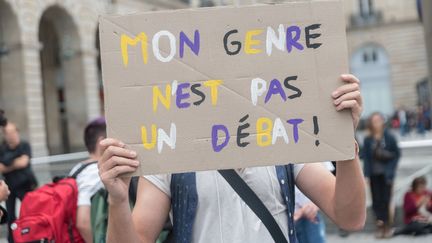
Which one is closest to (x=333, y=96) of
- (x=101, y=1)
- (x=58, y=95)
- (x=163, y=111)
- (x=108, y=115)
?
(x=163, y=111)

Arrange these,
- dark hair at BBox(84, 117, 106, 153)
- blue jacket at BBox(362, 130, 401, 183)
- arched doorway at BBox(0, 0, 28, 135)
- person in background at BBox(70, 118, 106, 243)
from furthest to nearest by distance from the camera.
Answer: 1. arched doorway at BBox(0, 0, 28, 135)
2. blue jacket at BBox(362, 130, 401, 183)
3. dark hair at BBox(84, 117, 106, 153)
4. person in background at BBox(70, 118, 106, 243)

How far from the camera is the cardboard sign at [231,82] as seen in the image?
2.11m

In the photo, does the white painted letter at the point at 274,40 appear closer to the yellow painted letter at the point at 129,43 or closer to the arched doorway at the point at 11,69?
the yellow painted letter at the point at 129,43

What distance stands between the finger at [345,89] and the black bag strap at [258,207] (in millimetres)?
426

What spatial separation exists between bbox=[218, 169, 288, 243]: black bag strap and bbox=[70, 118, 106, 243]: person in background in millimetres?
1519

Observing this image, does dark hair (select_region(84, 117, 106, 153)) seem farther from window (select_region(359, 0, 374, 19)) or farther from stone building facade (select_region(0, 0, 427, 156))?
window (select_region(359, 0, 374, 19))

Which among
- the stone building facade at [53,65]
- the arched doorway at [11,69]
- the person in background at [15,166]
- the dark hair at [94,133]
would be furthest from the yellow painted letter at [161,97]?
the arched doorway at [11,69]

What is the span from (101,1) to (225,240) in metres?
25.4

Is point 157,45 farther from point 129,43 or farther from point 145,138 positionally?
point 145,138

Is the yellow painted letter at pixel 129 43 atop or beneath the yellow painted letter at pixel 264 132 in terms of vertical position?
atop

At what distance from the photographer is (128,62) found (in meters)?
2.12

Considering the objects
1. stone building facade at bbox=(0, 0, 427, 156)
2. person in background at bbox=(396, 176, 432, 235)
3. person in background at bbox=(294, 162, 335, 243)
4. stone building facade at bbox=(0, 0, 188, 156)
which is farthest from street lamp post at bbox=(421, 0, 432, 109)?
stone building facade at bbox=(0, 0, 188, 156)

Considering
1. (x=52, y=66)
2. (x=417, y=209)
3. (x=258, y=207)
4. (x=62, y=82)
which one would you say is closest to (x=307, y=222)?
(x=258, y=207)

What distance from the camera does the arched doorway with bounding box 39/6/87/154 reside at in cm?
2511
